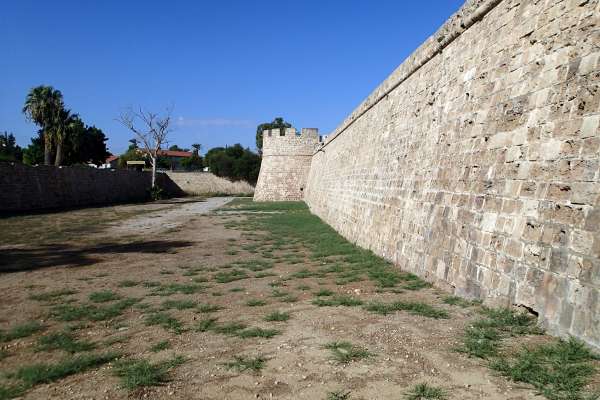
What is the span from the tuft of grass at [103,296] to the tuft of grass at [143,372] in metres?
2.31

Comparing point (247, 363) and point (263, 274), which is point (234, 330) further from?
point (263, 274)

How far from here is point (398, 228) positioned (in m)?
7.55

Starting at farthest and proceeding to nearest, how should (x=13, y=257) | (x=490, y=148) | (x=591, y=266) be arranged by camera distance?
(x=13, y=257) → (x=490, y=148) → (x=591, y=266)

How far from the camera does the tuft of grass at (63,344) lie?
12.9ft

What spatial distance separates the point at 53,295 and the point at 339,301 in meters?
3.68

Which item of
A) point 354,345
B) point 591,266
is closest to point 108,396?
point 354,345

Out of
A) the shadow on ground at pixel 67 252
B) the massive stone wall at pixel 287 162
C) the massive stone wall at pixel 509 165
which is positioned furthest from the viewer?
the massive stone wall at pixel 287 162

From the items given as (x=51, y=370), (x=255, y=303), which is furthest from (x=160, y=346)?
(x=255, y=303)

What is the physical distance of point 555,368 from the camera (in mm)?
2939

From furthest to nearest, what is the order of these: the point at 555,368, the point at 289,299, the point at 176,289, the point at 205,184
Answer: the point at 205,184 → the point at 176,289 → the point at 289,299 → the point at 555,368

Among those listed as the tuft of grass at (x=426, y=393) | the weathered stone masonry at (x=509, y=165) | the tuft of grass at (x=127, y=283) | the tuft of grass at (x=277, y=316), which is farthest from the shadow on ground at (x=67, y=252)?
the tuft of grass at (x=426, y=393)

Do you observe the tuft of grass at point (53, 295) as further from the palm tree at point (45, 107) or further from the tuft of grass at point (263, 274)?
the palm tree at point (45, 107)

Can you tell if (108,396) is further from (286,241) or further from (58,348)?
(286,241)

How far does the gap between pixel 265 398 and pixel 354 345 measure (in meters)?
1.07
